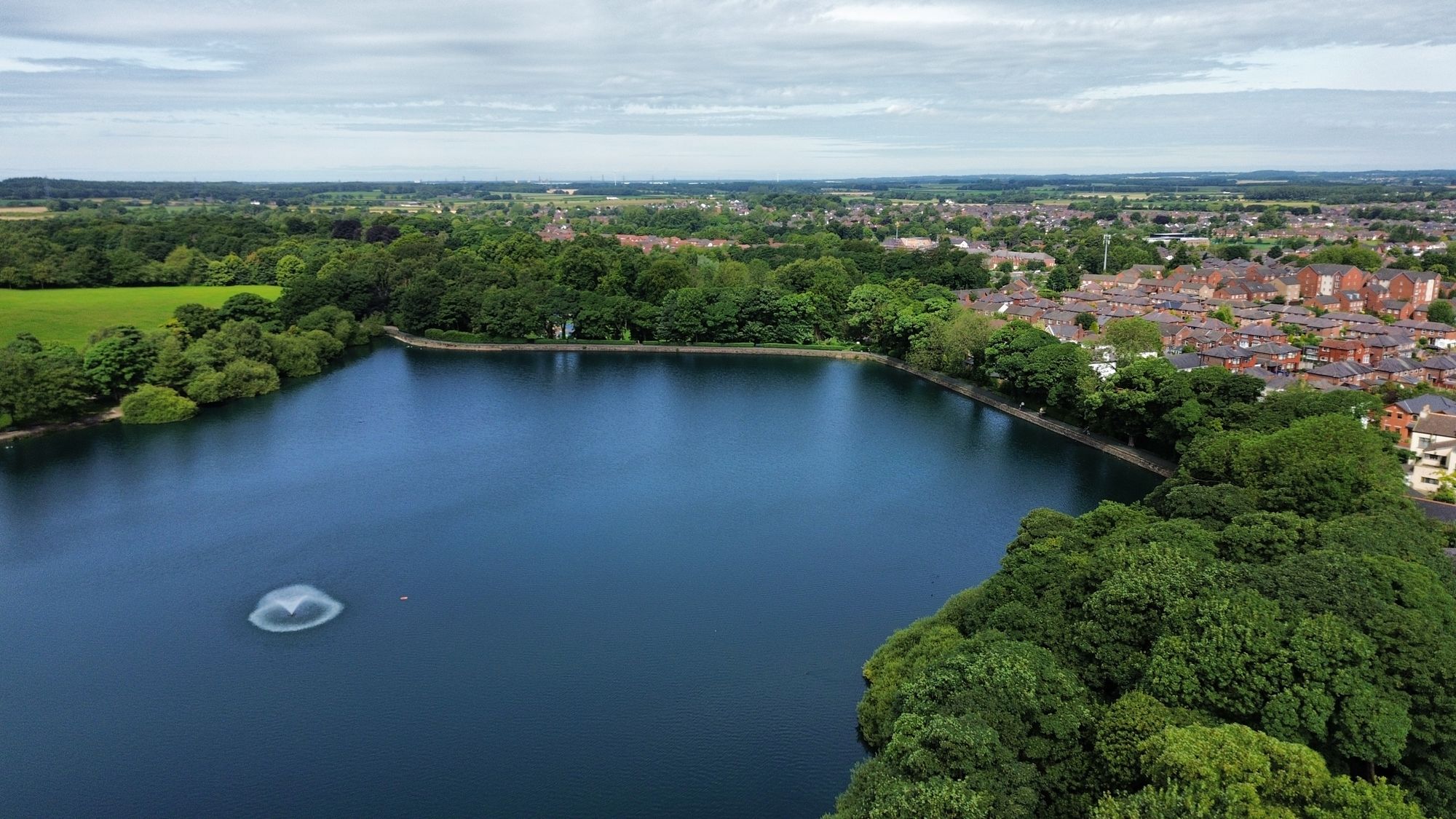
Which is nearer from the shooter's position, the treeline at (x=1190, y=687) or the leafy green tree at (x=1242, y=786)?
the leafy green tree at (x=1242, y=786)

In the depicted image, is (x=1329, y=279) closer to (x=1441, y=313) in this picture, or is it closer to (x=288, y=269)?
(x=1441, y=313)

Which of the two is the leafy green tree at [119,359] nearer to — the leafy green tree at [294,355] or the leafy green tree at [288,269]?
the leafy green tree at [294,355]

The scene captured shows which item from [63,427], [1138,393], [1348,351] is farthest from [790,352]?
[63,427]

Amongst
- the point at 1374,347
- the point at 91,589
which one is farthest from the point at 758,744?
the point at 1374,347

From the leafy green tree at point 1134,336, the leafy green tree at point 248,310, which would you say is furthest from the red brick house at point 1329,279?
the leafy green tree at point 248,310

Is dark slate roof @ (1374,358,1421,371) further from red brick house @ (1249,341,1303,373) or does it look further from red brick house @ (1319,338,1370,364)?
red brick house @ (1319,338,1370,364)

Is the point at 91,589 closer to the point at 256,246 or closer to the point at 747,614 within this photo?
the point at 747,614

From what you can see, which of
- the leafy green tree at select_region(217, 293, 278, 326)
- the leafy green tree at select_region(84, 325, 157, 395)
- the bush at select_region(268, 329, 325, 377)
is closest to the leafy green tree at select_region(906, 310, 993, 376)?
the bush at select_region(268, 329, 325, 377)

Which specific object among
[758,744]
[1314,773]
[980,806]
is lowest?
[758,744]
